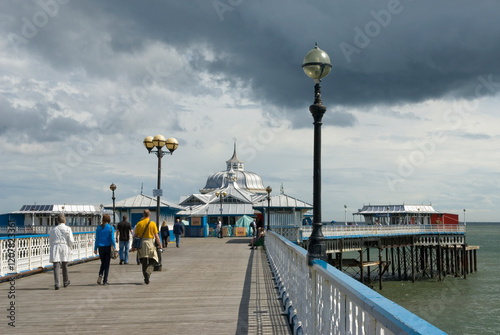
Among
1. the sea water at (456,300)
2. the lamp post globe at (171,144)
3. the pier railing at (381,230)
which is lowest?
the sea water at (456,300)

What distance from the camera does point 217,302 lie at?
9.39 metres

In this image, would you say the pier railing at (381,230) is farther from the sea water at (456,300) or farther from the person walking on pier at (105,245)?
the person walking on pier at (105,245)

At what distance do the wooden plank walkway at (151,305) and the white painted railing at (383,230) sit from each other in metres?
23.7

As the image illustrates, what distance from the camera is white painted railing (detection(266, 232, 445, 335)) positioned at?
8.23ft

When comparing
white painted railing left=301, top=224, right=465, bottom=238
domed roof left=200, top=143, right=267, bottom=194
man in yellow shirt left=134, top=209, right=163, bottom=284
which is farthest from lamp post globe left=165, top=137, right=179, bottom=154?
domed roof left=200, top=143, right=267, bottom=194

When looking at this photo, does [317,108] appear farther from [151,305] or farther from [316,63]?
[151,305]

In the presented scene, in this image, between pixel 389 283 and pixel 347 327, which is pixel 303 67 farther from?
pixel 389 283

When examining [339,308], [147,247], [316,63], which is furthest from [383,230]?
[339,308]

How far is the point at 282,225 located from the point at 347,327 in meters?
36.0

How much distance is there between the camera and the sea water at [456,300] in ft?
84.2

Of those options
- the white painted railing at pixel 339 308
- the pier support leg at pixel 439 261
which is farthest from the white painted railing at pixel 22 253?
the pier support leg at pixel 439 261

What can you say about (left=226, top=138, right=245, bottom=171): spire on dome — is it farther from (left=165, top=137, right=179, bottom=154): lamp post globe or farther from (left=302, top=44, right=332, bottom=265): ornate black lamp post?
(left=302, top=44, right=332, bottom=265): ornate black lamp post

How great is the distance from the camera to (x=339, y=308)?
3939 mm

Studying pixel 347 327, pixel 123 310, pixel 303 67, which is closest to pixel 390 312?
pixel 347 327
